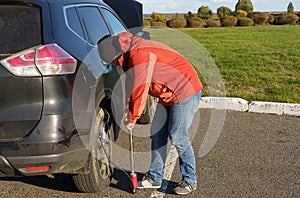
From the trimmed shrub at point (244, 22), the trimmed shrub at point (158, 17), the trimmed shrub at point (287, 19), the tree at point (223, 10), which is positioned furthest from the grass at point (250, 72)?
the tree at point (223, 10)

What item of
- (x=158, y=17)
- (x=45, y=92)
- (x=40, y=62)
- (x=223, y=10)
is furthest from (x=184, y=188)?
(x=223, y=10)

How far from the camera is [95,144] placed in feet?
10.4

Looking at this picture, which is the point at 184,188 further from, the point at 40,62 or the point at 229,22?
the point at 229,22

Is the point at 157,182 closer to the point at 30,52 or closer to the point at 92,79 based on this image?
the point at 92,79

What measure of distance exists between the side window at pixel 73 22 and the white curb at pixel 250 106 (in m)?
3.57

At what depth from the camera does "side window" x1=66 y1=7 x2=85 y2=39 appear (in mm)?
3125

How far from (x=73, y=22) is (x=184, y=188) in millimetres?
1720

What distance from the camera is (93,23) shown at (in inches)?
147

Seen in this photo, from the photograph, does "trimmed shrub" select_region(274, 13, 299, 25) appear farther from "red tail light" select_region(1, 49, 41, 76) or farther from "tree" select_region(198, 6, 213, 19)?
"red tail light" select_region(1, 49, 41, 76)

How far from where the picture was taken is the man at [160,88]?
2.99 meters

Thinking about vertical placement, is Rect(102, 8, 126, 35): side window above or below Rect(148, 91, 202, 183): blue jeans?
above

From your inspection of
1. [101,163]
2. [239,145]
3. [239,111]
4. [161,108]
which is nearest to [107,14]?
[161,108]

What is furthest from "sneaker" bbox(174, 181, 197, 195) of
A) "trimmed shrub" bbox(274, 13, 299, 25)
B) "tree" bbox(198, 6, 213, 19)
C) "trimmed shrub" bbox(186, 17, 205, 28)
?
"tree" bbox(198, 6, 213, 19)

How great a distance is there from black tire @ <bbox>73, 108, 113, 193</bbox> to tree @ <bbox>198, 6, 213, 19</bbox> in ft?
147
